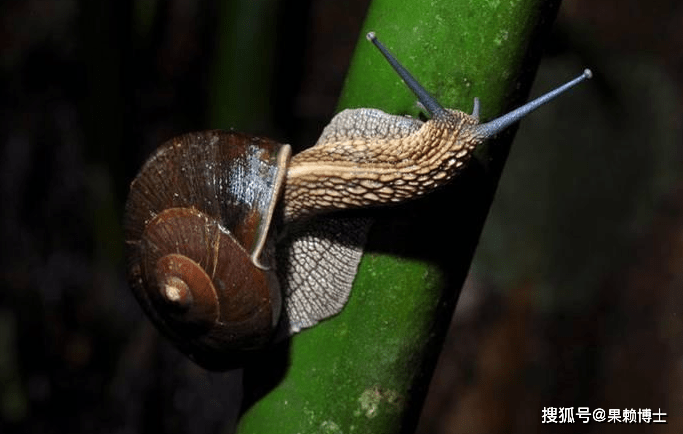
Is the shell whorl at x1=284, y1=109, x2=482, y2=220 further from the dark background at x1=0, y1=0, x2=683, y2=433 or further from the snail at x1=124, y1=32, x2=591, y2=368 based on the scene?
the dark background at x1=0, y1=0, x2=683, y2=433

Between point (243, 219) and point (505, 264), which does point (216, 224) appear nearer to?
point (243, 219)

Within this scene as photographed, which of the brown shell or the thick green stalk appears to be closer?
the thick green stalk

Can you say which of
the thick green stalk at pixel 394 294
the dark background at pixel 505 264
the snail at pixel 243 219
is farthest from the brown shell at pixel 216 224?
the dark background at pixel 505 264

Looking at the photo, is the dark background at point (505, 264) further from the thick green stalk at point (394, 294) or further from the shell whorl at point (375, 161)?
the thick green stalk at point (394, 294)

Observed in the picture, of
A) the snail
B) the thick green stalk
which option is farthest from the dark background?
the thick green stalk

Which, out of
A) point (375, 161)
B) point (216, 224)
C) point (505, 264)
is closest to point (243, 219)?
point (216, 224)

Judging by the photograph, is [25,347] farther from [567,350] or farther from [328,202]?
[328,202]
